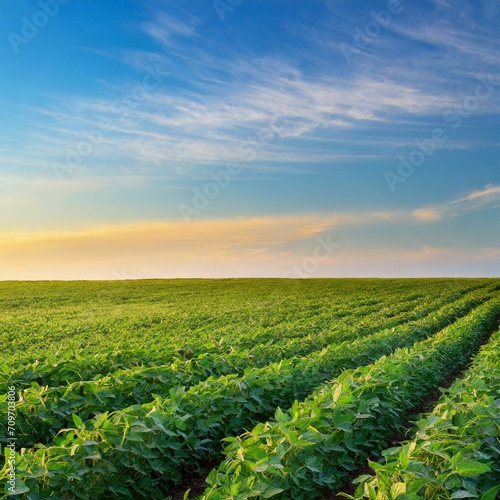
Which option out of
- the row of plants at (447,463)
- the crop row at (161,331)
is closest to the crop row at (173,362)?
the crop row at (161,331)

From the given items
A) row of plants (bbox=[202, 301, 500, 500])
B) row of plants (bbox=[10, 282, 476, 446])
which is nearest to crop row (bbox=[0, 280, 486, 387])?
row of plants (bbox=[10, 282, 476, 446])

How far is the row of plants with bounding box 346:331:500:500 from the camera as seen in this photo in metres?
4.21

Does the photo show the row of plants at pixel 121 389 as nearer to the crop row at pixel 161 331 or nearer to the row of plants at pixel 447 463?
the crop row at pixel 161 331

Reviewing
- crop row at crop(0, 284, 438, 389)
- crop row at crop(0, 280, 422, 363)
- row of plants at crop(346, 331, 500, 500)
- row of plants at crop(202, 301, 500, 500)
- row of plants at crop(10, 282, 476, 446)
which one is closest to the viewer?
row of plants at crop(346, 331, 500, 500)

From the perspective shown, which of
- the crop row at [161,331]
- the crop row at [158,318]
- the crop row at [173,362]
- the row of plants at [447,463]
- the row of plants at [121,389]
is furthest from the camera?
the crop row at [158,318]

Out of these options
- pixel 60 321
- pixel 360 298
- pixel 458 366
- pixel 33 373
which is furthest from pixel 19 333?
pixel 360 298

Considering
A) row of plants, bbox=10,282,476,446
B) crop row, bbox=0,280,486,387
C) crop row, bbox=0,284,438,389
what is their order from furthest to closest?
crop row, bbox=0,280,486,387 < crop row, bbox=0,284,438,389 < row of plants, bbox=10,282,476,446

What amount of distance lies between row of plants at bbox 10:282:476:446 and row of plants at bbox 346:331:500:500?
149 inches

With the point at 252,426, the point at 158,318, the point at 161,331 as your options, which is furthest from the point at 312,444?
the point at 158,318

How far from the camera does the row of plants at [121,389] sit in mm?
7242

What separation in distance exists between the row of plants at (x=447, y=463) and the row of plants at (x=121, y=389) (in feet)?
12.4

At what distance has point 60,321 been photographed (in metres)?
24.5

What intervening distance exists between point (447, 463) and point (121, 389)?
206 inches

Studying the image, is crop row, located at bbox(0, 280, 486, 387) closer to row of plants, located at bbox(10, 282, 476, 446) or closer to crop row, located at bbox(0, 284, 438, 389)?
crop row, located at bbox(0, 284, 438, 389)
